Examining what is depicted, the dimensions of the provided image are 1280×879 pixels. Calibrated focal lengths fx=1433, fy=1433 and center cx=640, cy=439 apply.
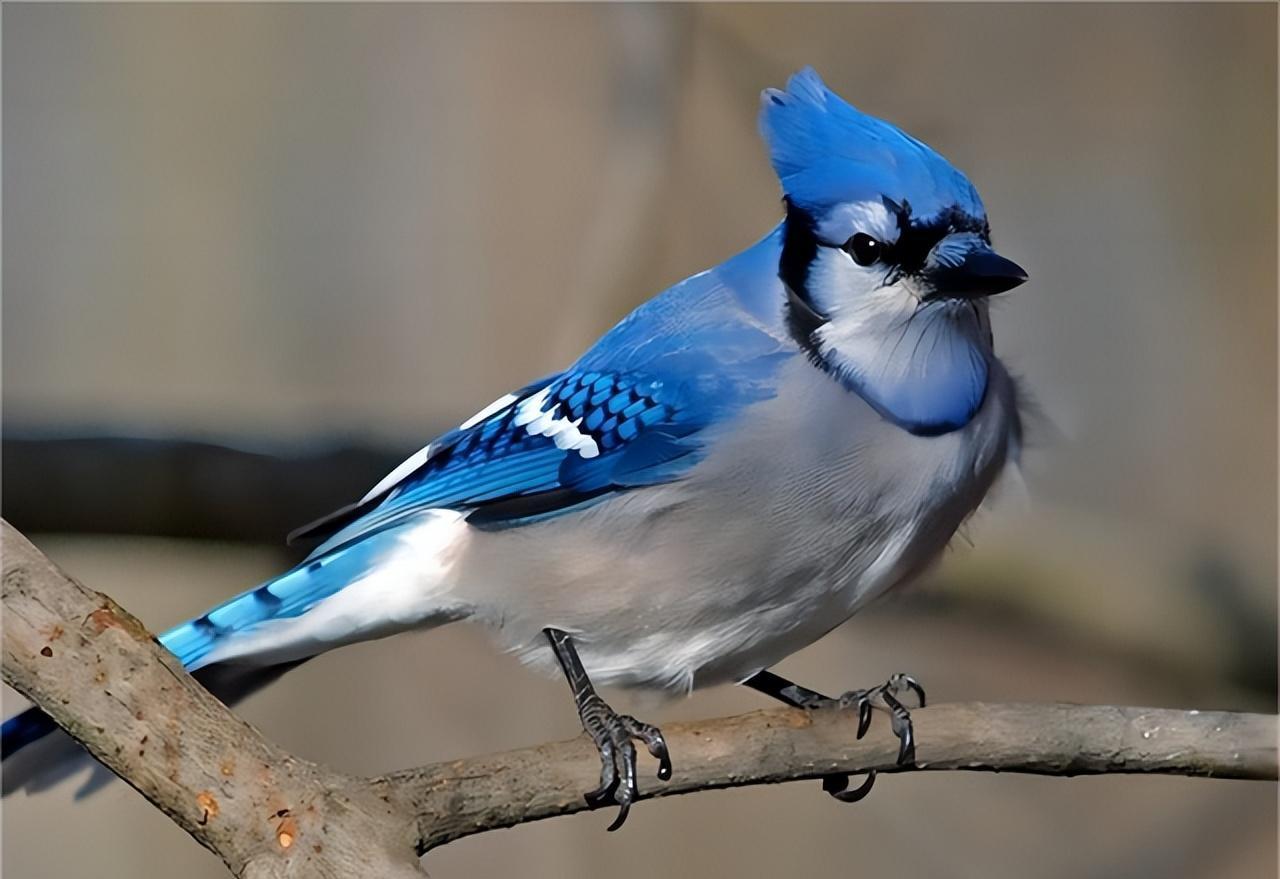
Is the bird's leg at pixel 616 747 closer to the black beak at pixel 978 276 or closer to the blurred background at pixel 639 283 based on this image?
the black beak at pixel 978 276

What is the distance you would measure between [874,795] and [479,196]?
39.2 inches

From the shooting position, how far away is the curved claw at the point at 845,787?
0.94 metres

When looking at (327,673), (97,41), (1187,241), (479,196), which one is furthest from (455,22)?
(1187,241)

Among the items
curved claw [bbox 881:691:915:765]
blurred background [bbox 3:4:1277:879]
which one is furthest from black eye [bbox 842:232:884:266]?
blurred background [bbox 3:4:1277:879]

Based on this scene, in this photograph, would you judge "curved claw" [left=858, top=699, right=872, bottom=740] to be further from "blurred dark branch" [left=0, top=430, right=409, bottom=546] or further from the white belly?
"blurred dark branch" [left=0, top=430, right=409, bottom=546]

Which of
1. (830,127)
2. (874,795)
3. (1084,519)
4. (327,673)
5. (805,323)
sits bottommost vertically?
(874,795)

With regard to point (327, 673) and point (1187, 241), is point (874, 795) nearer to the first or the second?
point (327, 673)

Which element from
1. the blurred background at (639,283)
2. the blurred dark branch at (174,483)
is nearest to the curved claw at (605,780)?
the blurred dark branch at (174,483)

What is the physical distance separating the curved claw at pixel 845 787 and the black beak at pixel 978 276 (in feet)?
1.08

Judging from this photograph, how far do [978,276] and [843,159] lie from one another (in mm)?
91

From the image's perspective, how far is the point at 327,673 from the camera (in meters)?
1.90

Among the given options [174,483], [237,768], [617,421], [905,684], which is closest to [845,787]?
[905,684]

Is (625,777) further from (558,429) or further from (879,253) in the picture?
(879,253)

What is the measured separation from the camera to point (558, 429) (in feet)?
2.72
